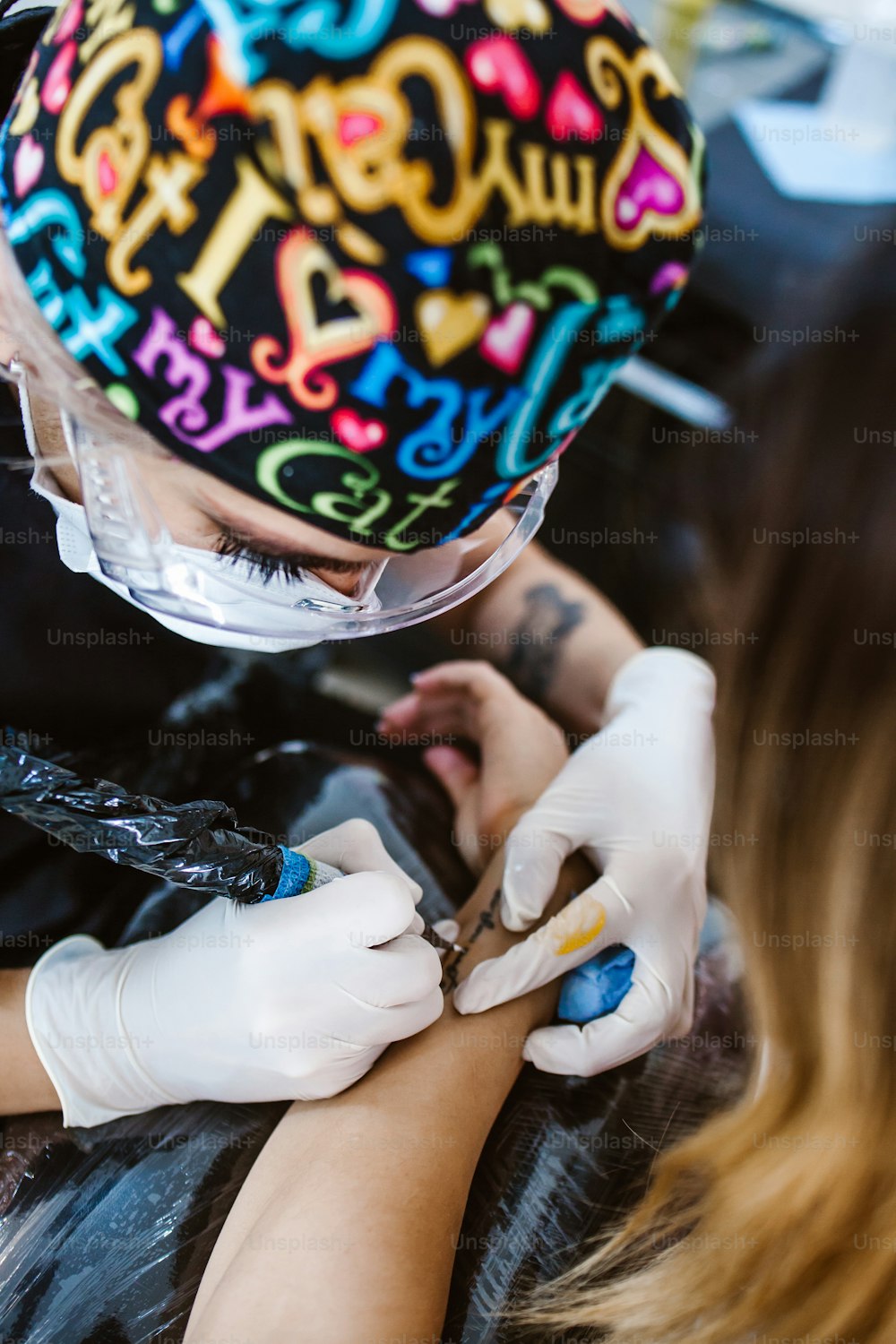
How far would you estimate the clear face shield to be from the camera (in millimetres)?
947

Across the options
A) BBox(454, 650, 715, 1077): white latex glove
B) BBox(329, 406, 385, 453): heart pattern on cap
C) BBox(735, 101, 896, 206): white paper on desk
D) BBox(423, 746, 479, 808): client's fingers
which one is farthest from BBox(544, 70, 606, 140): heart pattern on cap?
BBox(735, 101, 896, 206): white paper on desk

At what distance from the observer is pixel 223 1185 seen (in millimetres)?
1061

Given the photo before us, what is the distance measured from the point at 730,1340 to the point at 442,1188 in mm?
313

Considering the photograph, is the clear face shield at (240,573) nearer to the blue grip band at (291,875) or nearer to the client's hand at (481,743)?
the blue grip band at (291,875)

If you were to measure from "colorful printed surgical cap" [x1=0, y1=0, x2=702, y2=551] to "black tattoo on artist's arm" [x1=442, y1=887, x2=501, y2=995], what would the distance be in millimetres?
617

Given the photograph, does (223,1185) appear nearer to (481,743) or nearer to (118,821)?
(118,821)

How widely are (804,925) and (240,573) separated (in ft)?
2.92

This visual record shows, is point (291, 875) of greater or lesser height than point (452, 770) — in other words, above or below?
above

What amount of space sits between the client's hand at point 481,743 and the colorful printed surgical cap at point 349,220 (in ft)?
2.32

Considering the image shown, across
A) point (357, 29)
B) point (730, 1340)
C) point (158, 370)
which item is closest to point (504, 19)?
point (357, 29)

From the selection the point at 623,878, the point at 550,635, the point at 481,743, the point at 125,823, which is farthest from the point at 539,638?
the point at 125,823

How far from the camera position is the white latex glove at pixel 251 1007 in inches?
41.1

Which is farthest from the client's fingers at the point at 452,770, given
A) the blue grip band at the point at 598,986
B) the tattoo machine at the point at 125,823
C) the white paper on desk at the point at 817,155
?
the white paper on desk at the point at 817,155

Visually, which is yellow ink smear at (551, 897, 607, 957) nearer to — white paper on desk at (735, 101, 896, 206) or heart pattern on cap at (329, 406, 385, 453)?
heart pattern on cap at (329, 406, 385, 453)
